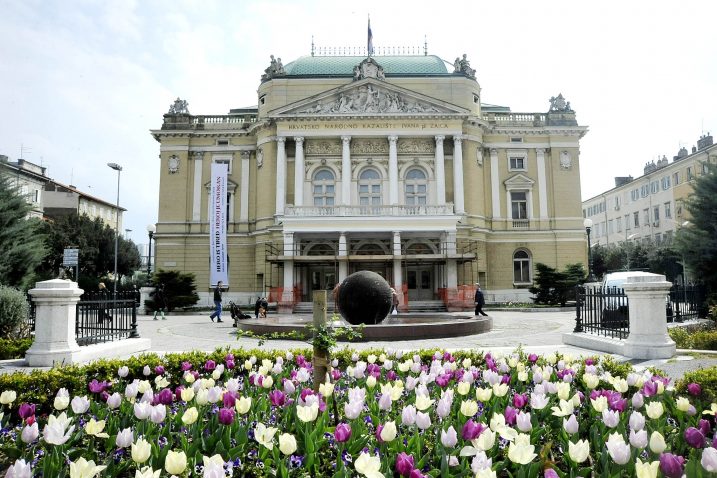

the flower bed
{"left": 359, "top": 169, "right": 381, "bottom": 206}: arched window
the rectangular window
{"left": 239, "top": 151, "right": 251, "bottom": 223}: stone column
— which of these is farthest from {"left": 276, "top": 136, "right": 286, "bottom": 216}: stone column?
the flower bed

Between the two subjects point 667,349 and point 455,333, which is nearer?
point 667,349

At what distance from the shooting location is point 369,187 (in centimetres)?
4278

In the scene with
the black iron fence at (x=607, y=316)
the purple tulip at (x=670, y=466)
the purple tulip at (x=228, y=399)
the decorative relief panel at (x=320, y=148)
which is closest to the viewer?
the purple tulip at (x=670, y=466)

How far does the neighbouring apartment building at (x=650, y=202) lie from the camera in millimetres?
58750

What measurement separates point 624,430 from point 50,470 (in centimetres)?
429

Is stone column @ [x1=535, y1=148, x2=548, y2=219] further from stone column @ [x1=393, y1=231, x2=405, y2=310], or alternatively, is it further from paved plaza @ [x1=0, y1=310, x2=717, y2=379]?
paved plaza @ [x1=0, y1=310, x2=717, y2=379]

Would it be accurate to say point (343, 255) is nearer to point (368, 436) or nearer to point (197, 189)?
point (197, 189)

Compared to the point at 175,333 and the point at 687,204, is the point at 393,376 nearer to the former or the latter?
the point at 175,333

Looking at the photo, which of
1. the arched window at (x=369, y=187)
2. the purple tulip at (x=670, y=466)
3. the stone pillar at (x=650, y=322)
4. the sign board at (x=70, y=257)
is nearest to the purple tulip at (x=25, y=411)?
the purple tulip at (x=670, y=466)

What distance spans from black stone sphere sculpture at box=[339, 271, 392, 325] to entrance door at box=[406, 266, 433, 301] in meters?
23.4

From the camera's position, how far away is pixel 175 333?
21391mm

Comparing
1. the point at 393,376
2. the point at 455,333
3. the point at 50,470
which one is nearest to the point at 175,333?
the point at 455,333

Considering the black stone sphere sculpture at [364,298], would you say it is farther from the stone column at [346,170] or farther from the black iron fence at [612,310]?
the stone column at [346,170]

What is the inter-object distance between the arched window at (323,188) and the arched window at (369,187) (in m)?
2.32
